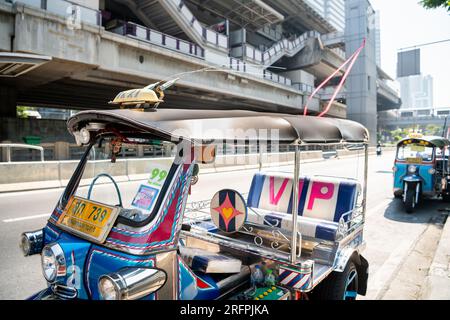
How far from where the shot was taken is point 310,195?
13.5 ft

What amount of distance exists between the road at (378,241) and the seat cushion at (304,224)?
46.9 inches

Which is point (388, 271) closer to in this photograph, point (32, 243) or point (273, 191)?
point (273, 191)

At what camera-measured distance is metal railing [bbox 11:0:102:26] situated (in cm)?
1425

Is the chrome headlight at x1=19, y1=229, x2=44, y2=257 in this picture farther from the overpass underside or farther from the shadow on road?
the shadow on road

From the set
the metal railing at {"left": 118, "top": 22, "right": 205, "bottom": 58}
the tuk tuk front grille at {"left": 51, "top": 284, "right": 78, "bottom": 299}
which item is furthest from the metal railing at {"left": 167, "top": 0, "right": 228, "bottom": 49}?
the tuk tuk front grille at {"left": 51, "top": 284, "right": 78, "bottom": 299}

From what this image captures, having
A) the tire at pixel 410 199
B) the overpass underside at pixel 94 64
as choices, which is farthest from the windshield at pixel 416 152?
the overpass underside at pixel 94 64

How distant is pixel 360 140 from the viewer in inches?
142

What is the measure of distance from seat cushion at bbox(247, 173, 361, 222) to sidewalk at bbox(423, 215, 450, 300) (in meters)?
1.38

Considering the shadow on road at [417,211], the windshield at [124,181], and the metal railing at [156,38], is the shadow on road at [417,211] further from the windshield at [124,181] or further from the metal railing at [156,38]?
the metal railing at [156,38]

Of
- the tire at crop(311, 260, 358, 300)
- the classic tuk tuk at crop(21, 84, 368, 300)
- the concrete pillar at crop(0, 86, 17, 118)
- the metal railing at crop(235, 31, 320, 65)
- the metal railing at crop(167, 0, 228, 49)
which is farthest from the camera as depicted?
the metal railing at crop(235, 31, 320, 65)

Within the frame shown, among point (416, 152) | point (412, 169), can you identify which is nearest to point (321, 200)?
point (412, 169)

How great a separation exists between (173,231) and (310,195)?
8.05 ft

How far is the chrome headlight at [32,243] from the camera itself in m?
2.45
